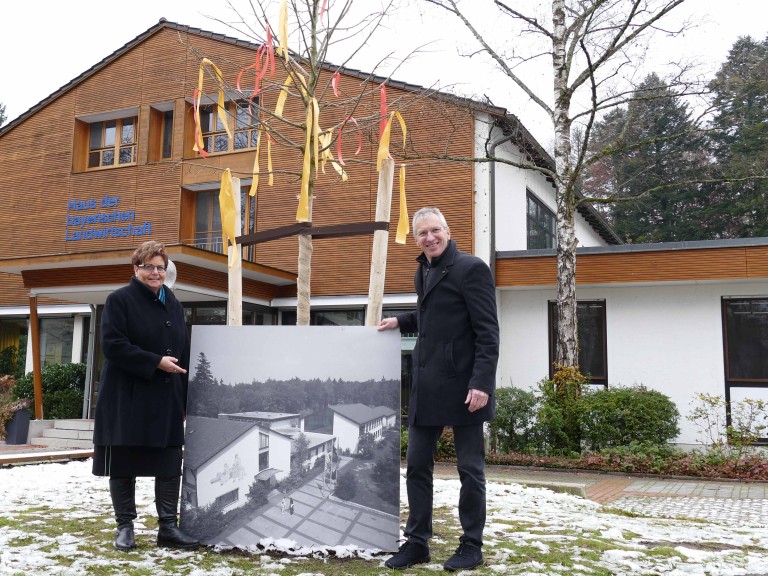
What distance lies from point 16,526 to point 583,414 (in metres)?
8.66

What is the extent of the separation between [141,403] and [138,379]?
5.9 inches

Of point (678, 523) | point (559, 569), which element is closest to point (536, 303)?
point (678, 523)

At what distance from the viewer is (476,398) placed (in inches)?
157

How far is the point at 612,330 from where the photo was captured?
1418cm

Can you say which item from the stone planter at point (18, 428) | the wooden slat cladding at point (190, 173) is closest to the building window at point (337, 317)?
the wooden slat cladding at point (190, 173)

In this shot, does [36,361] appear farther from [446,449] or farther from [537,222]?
[537,222]

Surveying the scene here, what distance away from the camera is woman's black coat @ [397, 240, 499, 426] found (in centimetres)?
411

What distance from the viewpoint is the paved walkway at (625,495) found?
170 inches

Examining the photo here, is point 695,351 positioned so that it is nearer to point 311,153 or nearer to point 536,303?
point 536,303

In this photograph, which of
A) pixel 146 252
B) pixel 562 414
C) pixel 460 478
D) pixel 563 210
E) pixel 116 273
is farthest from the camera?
pixel 116 273

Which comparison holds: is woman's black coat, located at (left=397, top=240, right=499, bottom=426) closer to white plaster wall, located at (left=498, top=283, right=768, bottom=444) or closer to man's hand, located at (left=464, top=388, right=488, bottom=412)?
man's hand, located at (left=464, top=388, right=488, bottom=412)

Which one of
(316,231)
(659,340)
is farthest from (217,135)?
(316,231)

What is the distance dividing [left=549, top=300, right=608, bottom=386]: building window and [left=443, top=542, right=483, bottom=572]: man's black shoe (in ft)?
35.1

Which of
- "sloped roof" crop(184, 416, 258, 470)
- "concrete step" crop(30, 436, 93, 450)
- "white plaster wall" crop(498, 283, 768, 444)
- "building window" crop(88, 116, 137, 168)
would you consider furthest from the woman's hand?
"building window" crop(88, 116, 137, 168)
